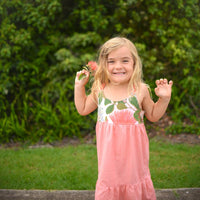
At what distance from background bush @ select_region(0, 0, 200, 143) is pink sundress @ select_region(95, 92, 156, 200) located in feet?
7.43

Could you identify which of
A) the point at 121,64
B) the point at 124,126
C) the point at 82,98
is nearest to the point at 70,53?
the point at 82,98

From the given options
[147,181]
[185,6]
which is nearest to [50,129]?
[147,181]

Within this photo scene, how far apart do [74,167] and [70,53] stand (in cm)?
180

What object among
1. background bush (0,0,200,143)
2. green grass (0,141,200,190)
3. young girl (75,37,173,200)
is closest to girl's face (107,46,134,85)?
young girl (75,37,173,200)

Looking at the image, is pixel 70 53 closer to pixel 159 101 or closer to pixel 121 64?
pixel 121 64

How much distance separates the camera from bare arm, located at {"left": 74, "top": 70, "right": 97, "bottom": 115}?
1.85 metres

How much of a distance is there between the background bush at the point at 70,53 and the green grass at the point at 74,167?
19.0 inches

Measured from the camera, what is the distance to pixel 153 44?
4.60 metres

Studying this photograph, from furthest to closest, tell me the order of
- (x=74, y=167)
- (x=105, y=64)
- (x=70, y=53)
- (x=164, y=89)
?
(x=70, y=53)
(x=74, y=167)
(x=105, y=64)
(x=164, y=89)

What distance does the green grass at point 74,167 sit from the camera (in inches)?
111

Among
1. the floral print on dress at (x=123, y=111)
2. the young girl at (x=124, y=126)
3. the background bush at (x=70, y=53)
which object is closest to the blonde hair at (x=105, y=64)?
the young girl at (x=124, y=126)

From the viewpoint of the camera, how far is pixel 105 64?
6.05ft

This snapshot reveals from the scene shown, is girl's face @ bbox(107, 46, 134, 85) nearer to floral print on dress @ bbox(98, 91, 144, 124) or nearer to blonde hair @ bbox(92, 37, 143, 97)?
blonde hair @ bbox(92, 37, 143, 97)

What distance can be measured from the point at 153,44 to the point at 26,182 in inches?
121
